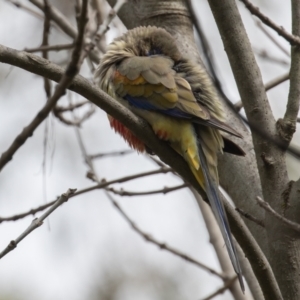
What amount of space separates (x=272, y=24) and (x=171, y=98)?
3.91ft

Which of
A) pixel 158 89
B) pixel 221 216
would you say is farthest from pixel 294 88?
pixel 158 89

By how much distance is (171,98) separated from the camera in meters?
3.66

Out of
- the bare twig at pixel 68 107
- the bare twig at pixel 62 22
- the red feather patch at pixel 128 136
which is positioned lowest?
the red feather patch at pixel 128 136

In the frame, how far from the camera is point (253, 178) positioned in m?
3.38

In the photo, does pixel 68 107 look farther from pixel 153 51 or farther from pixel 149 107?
pixel 149 107

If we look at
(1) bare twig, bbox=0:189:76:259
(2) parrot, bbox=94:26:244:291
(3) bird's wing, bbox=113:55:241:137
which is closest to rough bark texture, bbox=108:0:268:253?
(2) parrot, bbox=94:26:244:291

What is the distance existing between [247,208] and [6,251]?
1.44m

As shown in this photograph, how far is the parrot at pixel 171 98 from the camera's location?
11.3ft

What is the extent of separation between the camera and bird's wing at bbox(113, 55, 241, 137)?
3574mm

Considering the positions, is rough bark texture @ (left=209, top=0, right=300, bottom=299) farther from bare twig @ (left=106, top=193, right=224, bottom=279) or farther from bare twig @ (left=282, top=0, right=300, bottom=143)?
bare twig @ (left=106, top=193, right=224, bottom=279)

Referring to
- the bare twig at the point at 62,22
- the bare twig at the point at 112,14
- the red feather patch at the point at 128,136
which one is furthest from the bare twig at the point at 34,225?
the bare twig at the point at 62,22

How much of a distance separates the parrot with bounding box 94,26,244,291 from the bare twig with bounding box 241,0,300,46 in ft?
2.52

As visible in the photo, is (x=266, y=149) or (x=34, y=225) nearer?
(x=34, y=225)

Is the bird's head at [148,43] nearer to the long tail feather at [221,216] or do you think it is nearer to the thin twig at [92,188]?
the thin twig at [92,188]
